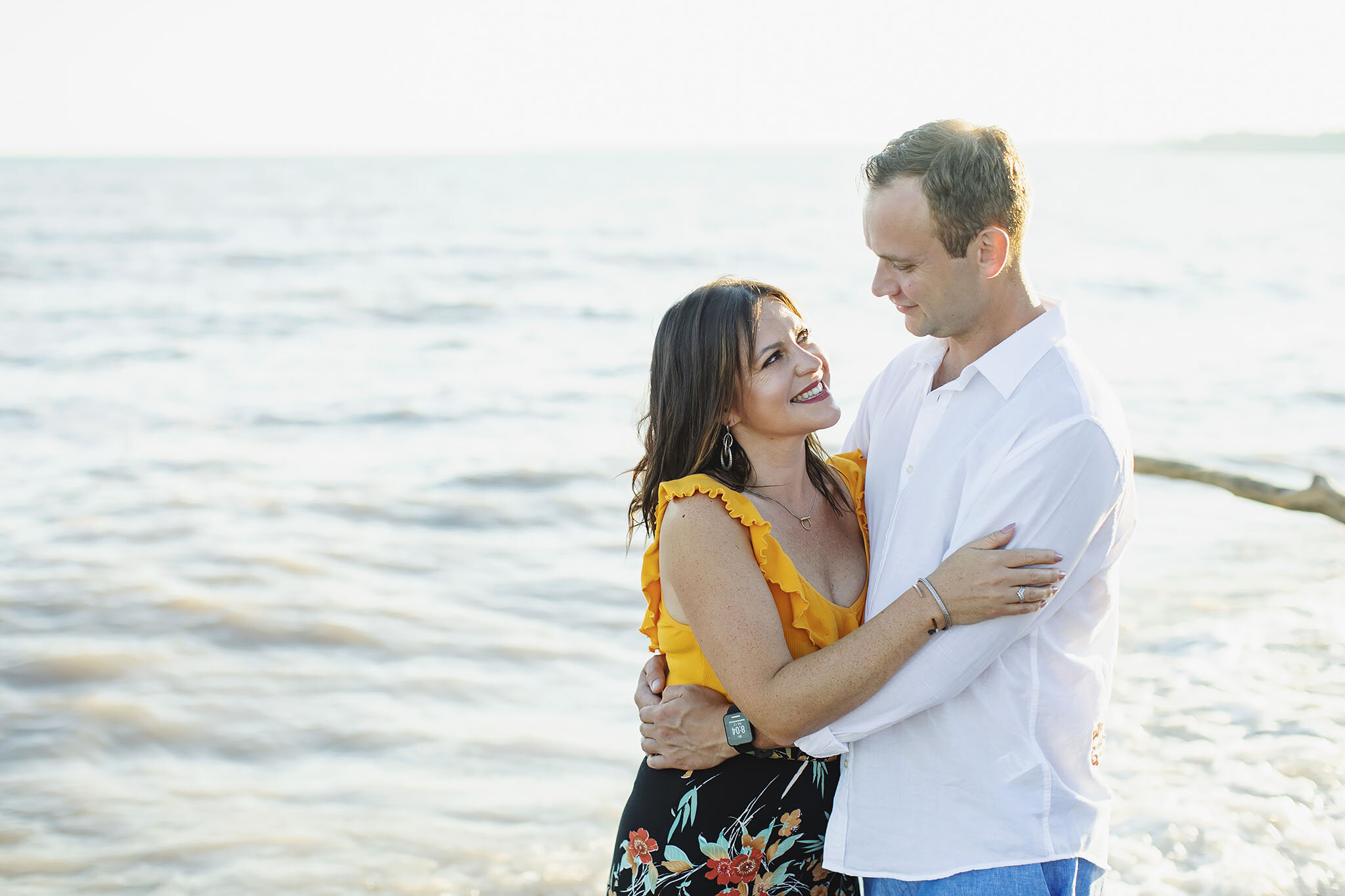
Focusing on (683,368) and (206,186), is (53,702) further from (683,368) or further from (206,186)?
(206,186)

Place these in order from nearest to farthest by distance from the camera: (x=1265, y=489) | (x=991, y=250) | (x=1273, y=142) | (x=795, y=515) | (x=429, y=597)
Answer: (x=991, y=250), (x=795, y=515), (x=1265, y=489), (x=429, y=597), (x=1273, y=142)

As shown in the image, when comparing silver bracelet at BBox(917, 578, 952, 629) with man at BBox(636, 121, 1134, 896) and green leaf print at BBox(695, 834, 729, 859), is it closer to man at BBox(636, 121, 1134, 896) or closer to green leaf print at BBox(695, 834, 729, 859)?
man at BBox(636, 121, 1134, 896)

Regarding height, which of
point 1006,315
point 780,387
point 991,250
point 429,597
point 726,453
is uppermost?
point 991,250

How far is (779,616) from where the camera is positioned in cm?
232

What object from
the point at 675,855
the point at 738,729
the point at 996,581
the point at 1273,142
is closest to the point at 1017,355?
the point at 996,581

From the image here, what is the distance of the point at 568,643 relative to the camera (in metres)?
6.20

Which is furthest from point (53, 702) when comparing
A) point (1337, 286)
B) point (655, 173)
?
point (655, 173)

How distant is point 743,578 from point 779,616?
109mm

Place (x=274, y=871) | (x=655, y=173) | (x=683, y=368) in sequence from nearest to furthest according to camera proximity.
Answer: (x=683, y=368), (x=274, y=871), (x=655, y=173)

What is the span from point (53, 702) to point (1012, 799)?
4.99m

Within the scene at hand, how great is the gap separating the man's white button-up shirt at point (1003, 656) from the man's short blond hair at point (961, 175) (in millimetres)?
228

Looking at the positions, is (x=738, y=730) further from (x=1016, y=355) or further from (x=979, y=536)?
(x=1016, y=355)

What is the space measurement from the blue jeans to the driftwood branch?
8.03 feet

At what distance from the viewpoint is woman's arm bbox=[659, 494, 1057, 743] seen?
6.55 feet
